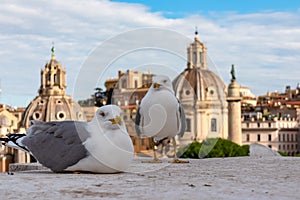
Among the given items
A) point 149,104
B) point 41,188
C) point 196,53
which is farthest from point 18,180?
point 196,53

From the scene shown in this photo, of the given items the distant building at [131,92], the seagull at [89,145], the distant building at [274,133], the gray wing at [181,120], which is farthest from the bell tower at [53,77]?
the seagull at [89,145]

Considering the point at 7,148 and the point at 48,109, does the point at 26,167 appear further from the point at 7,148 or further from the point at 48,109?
the point at 48,109

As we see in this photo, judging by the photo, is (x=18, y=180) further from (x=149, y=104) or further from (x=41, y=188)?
(x=149, y=104)

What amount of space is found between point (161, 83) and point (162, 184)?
65.4 inches

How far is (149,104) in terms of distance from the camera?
570 centimetres

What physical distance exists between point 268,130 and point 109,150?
65709 mm

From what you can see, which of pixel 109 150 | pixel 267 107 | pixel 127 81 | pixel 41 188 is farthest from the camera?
pixel 267 107

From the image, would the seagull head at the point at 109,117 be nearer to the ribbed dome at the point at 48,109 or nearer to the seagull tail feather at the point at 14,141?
the seagull tail feather at the point at 14,141

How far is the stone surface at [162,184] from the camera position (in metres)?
3.71

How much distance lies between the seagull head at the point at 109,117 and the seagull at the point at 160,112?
37.2 inches

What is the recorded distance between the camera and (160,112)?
572 cm

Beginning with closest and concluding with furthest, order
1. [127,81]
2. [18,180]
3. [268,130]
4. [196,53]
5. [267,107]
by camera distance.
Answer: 1. [18,180]
2. [127,81]
3. [196,53]
4. [268,130]
5. [267,107]

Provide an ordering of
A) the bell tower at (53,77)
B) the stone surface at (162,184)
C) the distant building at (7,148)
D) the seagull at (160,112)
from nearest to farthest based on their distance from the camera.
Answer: the stone surface at (162,184) < the seagull at (160,112) < the distant building at (7,148) < the bell tower at (53,77)

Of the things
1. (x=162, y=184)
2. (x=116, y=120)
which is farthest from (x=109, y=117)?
(x=162, y=184)
